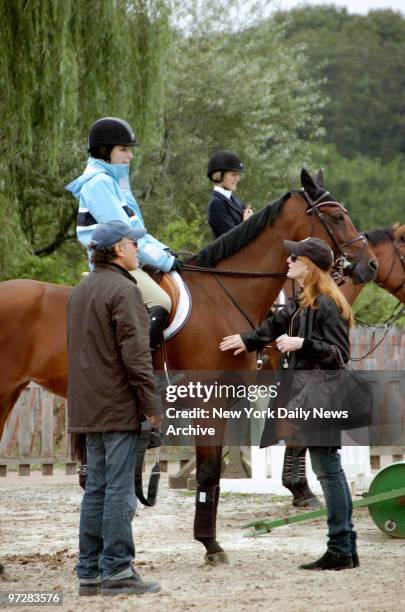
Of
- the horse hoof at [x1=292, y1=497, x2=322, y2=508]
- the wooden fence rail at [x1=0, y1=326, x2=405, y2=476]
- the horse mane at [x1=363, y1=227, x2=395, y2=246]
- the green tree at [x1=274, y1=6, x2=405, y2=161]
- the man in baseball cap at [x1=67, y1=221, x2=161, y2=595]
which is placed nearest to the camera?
the man in baseball cap at [x1=67, y1=221, x2=161, y2=595]

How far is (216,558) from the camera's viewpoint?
7125 millimetres

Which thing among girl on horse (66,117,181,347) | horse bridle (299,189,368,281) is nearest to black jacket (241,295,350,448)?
girl on horse (66,117,181,347)

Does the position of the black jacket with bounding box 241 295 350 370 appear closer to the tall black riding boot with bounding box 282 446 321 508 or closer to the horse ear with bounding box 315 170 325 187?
the horse ear with bounding box 315 170 325 187

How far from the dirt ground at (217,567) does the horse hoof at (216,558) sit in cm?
6

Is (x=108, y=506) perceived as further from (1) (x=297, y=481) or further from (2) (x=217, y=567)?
(1) (x=297, y=481)

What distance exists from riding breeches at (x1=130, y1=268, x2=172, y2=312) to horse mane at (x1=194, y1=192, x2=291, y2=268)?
0.53m

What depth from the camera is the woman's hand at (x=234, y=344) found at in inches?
286

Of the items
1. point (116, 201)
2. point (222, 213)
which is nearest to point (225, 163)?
point (222, 213)

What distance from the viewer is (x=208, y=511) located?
7.25 metres

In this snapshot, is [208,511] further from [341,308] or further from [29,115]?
[29,115]

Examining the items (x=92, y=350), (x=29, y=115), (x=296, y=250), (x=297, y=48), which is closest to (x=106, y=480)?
(x=92, y=350)

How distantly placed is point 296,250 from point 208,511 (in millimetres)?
1841

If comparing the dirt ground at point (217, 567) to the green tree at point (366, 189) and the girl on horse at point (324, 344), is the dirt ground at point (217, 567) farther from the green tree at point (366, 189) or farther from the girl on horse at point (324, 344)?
the green tree at point (366, 189)

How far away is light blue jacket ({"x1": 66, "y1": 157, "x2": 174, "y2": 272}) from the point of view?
7250 millimetres
